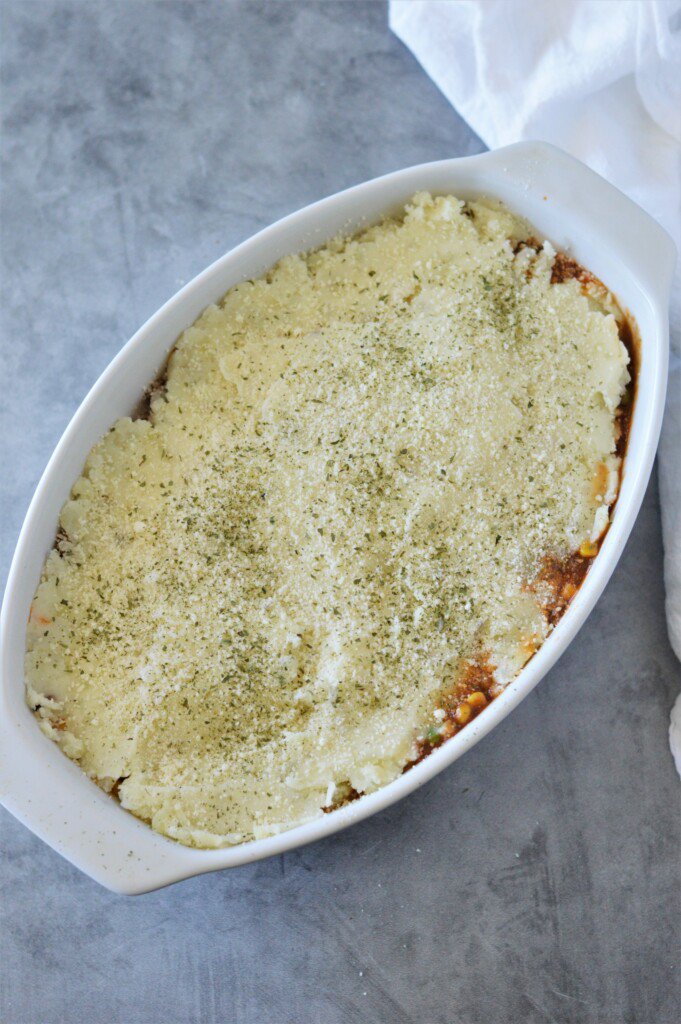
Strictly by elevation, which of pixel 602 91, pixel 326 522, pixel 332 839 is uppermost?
pixel 602 91

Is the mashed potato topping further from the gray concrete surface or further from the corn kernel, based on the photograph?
the gray concrete surface

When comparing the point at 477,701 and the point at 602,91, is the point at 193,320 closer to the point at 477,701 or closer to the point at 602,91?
the point at 477,701

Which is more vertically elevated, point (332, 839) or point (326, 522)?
point (326, 522)

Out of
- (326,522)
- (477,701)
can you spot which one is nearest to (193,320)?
(326,522)

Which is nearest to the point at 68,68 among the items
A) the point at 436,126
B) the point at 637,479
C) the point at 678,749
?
the point at 436,126

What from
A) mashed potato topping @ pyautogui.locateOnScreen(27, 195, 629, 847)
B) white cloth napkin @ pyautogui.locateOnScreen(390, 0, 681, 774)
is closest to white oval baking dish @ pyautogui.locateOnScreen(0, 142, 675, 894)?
mashed potato topping @ pyautogui.locateOnScreen(27, 195, 629, 847)

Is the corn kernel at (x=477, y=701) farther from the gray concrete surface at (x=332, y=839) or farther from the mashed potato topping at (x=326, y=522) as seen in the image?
the gray concrete surface at (x=332, y=839)
